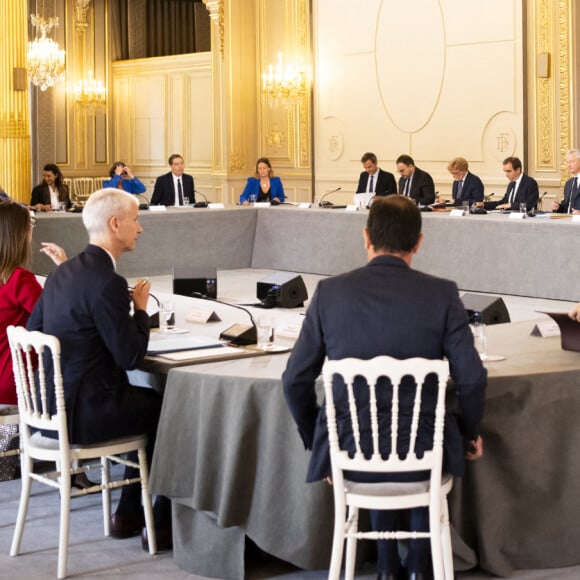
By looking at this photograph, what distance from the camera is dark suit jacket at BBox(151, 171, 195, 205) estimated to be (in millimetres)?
10797

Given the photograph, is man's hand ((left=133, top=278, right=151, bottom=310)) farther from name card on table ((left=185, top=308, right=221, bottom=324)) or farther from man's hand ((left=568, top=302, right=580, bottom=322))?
man's hand ((left=568, top=302, right=580, bottom=322))

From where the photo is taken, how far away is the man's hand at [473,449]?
2.86 m

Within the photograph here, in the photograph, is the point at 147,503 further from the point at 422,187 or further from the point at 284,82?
the point at 284,82

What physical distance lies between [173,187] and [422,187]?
252 centimetres

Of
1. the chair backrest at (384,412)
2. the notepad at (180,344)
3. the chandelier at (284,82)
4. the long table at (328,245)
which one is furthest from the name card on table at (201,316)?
the chandelier at (284,82)

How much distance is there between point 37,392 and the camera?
3.71 metres

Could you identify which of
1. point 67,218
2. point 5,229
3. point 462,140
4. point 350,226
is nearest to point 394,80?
point 462,140

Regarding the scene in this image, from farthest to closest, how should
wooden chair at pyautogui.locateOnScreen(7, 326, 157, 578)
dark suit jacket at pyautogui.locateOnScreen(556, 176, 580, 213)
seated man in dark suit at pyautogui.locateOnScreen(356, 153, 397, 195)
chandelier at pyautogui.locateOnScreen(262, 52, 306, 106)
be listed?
chandelier at pyautogui.locateOnScreen(262, 52, 306, 106) < seated man in dark suit at pyautogui.locateOnScreen(356, 153, 397, 195) < dark suit jacket at pyautogui.locateOnScreen(556, 176, 580, 213) < wooden chair at pyautogui.locateOnScreen(7, 326, 157, 578)

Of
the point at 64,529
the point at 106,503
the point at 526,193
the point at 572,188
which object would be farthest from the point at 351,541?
the point at 526,193

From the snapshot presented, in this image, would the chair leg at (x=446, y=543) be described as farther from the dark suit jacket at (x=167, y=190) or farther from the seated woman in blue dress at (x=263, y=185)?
the dark suit jacket at (x=167, y=190)

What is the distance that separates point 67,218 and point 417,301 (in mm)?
5590

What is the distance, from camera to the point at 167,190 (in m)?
10.9

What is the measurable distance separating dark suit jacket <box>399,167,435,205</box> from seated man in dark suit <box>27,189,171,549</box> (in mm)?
6904

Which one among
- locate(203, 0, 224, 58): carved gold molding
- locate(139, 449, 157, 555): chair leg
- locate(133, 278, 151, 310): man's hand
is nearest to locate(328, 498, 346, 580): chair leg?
locate(139, 449, 157, 555): chair leg
